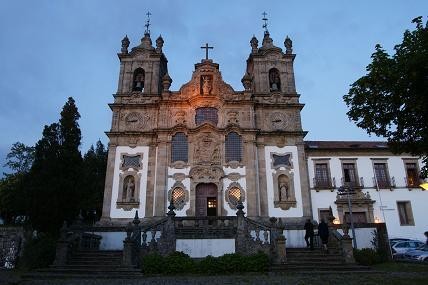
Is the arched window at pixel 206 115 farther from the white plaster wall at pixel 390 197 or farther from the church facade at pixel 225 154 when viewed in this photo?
the white plaster wall at pixel 390 197

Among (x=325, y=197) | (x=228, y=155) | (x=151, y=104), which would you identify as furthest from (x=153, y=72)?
(x=325, y=197)

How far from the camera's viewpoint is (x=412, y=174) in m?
30.7

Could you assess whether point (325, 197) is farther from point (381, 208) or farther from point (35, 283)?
point (35, 283)

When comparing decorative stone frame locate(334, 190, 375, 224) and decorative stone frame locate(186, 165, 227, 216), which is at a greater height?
decorative stone frame locate(186, 165, 227, 216)

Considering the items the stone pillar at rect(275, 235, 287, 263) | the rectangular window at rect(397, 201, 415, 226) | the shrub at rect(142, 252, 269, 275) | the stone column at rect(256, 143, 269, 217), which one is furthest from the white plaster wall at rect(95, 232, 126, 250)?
the rectangular window at rect(397, 201, 415, 226)

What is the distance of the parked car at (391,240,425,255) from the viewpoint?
2201 centimetres

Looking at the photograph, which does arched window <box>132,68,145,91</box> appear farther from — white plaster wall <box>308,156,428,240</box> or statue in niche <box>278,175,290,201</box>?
white plaster wall <box>308,156,428,240</box>

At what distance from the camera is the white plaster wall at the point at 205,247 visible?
18516 mm

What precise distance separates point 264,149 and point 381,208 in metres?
10.3

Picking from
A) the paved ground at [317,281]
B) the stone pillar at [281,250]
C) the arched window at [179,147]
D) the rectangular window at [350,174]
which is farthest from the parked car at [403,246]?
the arched window at [179,147]

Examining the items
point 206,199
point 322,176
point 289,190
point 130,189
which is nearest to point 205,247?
point 206,199

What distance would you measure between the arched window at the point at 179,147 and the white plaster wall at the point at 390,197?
10.2 metres

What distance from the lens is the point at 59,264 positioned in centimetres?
1716

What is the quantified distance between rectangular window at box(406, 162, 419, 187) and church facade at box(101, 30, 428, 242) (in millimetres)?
149
